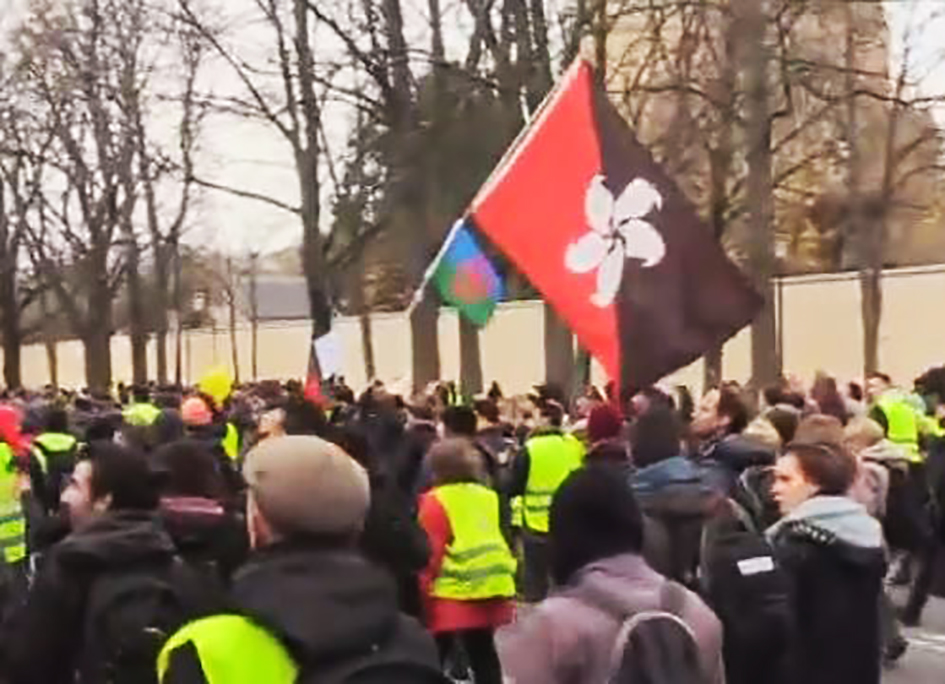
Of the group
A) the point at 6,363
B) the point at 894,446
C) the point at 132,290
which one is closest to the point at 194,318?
the point at 6,363

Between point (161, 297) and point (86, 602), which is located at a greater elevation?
point (161, 297)

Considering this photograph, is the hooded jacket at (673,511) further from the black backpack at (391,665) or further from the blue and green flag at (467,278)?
the blue and green flag at (467,278)

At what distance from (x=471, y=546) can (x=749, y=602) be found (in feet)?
12.3

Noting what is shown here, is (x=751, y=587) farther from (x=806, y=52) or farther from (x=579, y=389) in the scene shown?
(x=806, y=52)

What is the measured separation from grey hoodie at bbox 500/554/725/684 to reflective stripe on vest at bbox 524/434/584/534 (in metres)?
7.50

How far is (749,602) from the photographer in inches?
258

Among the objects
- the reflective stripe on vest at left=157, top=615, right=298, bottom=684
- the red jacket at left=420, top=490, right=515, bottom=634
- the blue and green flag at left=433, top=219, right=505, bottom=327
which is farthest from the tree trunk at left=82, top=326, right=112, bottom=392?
the reflective stripe on vest at left=157, top=615, right=298, bottom=684

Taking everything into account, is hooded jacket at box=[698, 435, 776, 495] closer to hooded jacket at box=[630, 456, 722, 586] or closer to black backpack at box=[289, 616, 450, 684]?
hooded jacket at box=[630, 456, 722, 586]

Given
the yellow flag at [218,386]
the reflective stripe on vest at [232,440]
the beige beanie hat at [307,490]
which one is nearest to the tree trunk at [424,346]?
the yellow flag at [218,386]

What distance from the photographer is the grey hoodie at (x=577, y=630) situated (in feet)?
16.4

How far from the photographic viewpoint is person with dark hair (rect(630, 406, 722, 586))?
8.52 m

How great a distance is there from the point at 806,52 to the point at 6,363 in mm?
30492

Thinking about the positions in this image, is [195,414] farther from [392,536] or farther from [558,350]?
[558,350]

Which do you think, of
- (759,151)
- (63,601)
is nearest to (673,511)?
(63,601)
